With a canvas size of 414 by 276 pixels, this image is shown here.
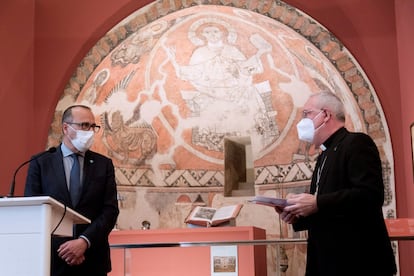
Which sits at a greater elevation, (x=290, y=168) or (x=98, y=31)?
(x=98, y=31)

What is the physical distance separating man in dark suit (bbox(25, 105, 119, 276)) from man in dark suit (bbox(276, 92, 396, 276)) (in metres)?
1.21

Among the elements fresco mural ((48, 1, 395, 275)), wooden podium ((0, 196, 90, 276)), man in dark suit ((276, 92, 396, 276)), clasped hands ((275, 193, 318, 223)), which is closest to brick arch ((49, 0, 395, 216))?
fresco mural ((48, 1, 395, 275))

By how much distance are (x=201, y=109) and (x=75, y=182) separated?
618 cm

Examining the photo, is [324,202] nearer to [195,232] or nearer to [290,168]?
[195,232]

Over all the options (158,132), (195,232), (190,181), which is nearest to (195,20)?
(158,132)

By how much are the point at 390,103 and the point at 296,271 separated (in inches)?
132

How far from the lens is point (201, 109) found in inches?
404

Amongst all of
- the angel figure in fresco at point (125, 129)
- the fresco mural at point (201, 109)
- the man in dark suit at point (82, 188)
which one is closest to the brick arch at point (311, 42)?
the fresco mural at point (201, 109)

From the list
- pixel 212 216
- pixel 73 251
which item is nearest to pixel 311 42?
pixel 212 216

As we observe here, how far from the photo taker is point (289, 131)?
986cm

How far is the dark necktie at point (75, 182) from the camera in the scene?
4.13 metres

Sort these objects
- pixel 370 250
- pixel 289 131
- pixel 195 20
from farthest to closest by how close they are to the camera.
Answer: pixel 289 131 < pixel 195 20 < pixel 370 250

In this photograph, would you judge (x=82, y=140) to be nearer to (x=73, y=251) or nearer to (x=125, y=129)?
(x=73, y=251)

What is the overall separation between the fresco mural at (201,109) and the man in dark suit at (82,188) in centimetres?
433
